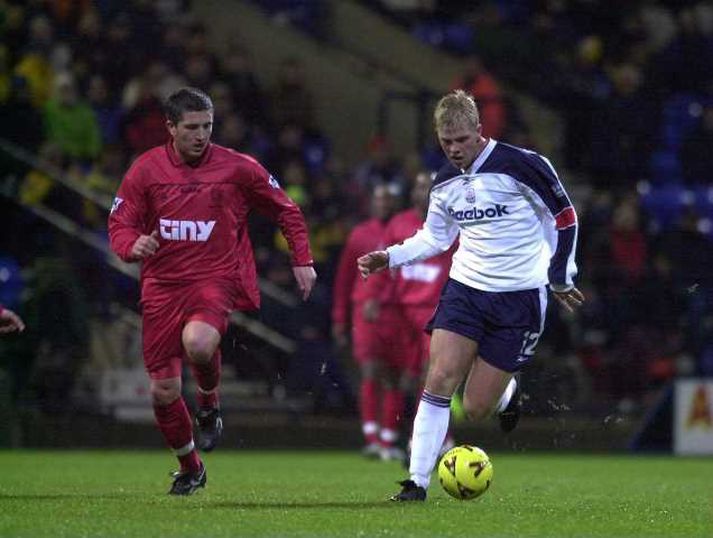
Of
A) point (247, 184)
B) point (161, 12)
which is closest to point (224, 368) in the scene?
point (161, 12)

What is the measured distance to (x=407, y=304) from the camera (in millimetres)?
14172

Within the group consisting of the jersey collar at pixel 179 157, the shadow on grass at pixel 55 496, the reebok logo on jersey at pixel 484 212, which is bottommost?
the shadow on grass at pixel 55 496

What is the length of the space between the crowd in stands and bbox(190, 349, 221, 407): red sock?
664 cm

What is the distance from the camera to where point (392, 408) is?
1490 centimetres

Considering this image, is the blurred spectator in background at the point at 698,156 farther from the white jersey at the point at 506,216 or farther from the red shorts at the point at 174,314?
the red shorts at the point at 174,314

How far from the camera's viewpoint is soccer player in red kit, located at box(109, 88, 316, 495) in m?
9.28

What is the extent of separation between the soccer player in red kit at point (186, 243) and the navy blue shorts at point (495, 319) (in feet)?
2.71

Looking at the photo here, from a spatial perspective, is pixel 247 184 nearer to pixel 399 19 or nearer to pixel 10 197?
pixel 10 197

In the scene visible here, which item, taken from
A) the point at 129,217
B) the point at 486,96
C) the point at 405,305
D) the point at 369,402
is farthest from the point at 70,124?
the point at 129,217

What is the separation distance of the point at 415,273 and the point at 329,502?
5.00 m

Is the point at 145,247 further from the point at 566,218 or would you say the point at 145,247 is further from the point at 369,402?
the point at 369,402

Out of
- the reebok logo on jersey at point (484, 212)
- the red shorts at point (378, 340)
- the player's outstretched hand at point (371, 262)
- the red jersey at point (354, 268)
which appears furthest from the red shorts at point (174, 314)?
the red shorts at point (378, 340)

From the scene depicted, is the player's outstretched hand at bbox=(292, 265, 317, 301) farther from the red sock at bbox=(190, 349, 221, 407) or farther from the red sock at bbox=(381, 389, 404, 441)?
the red sock at bbox=(381, 389, 404, 441)

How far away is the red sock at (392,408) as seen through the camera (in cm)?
1491
